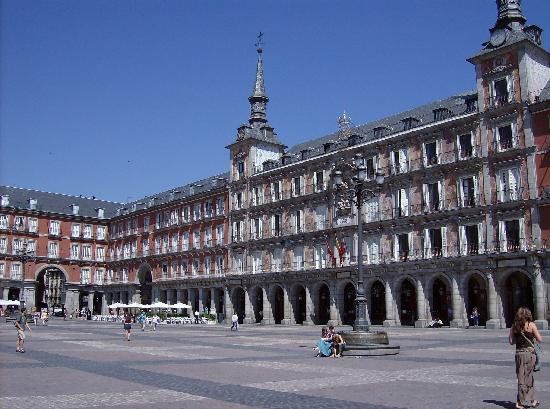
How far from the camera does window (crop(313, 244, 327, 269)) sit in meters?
54.6

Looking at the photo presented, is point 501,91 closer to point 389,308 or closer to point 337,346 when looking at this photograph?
point 389,308

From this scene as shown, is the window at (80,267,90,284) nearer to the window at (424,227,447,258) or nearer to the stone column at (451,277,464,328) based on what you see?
the window at (424,227,447,258)

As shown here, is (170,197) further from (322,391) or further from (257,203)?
(322,391)

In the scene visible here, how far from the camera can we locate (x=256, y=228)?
6241cm

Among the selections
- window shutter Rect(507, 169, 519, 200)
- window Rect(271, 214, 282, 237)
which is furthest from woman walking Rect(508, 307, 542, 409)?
window Rect(271, 214, 282, 237)

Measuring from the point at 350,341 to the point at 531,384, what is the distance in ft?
38.9

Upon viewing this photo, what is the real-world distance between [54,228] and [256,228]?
123 feet

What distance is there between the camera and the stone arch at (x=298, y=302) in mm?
57469

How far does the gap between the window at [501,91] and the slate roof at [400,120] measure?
2.05 metres

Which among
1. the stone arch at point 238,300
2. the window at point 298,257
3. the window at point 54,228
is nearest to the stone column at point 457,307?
the window at point 298,257

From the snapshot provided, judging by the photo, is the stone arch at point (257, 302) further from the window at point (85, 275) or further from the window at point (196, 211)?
the window at point (85, 275)

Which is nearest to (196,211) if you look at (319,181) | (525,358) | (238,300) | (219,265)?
(219,265)

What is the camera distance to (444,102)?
5134 centimetres

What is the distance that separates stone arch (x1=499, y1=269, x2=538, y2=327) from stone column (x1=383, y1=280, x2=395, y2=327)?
921 centimetres
